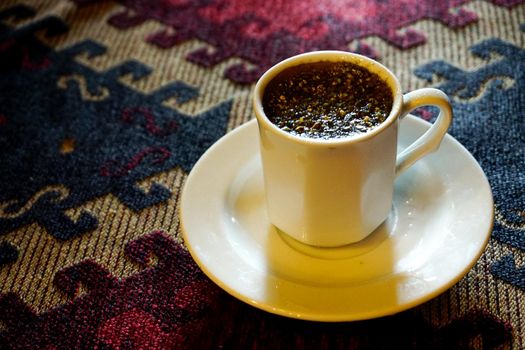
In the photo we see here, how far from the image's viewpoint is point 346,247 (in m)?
0.53

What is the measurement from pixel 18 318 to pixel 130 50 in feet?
1.40

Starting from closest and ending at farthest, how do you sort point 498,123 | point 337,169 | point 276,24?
point 337,169, point 498,123, point 276,24

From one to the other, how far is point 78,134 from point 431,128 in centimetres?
40

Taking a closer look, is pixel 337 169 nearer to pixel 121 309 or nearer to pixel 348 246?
pixel 348 246

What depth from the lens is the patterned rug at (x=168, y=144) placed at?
1.70ft

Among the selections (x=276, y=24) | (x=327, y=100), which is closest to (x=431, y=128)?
(x=327, y=100)

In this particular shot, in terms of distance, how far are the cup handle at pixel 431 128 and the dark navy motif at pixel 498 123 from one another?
11 centimetres

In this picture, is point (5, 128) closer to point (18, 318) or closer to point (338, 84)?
point (18, 318)

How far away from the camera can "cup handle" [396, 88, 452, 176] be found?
19.6 inches

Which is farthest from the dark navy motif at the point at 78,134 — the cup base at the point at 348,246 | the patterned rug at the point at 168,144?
the cup base at the point at 348,246

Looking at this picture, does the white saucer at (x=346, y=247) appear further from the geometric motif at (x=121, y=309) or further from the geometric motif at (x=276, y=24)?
the geometric motif at (x=276, y=24)

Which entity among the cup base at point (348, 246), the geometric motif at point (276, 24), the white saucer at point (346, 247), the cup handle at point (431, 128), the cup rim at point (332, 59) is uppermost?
the cup rim at point (332, 59)

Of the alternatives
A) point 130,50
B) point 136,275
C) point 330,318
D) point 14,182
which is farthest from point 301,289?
point 130,50

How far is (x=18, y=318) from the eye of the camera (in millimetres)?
542
